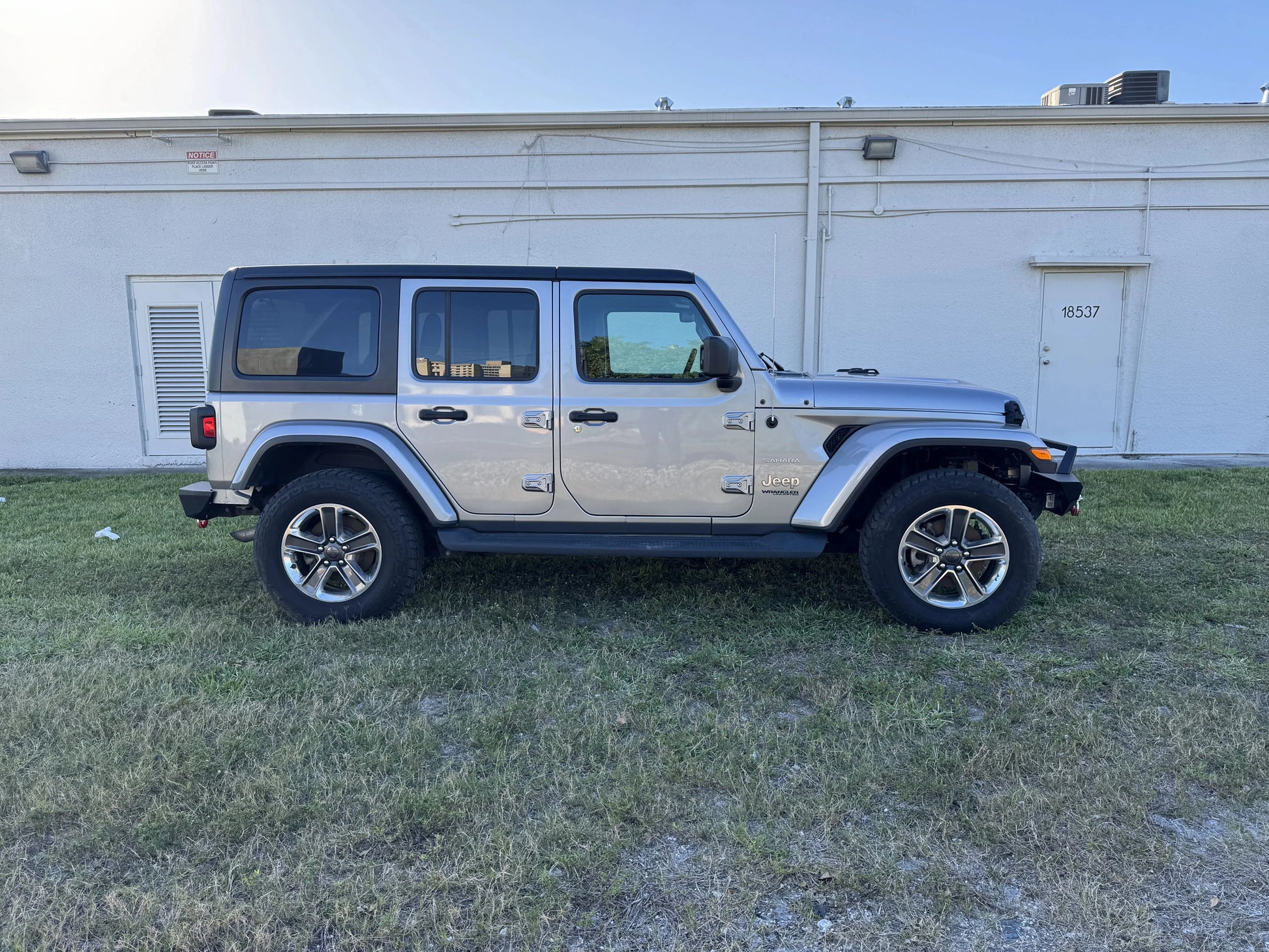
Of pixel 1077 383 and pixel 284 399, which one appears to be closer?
pixel 284 399

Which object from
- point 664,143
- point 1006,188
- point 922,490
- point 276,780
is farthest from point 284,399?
point 1006,188

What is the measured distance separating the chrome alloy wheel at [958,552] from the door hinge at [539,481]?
1.84m

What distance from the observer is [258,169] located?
941 centimetres

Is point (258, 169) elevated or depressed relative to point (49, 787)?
elevated

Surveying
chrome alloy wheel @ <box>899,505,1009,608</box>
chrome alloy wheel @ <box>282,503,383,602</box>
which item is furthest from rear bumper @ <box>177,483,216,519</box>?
chrome alloy wheel @ <box>899,505,1009,608</box>

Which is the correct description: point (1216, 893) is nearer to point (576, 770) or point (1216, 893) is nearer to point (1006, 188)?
point (576, 770)

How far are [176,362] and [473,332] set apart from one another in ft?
23.3

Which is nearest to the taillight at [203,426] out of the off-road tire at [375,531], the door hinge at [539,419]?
the off-road tire at [375,531]

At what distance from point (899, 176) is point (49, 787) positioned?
9.22 m

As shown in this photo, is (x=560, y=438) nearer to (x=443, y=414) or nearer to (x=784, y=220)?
(x=443, y=414)

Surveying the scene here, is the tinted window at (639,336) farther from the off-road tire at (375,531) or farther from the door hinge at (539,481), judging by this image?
Result: the off-road tire at (375,531)

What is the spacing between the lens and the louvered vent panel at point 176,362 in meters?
9.71

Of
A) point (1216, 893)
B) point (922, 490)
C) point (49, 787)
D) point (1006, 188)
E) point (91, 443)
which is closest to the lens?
point (1216, 893)

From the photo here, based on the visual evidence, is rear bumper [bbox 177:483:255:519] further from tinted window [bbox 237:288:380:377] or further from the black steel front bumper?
the black steel front bumper
